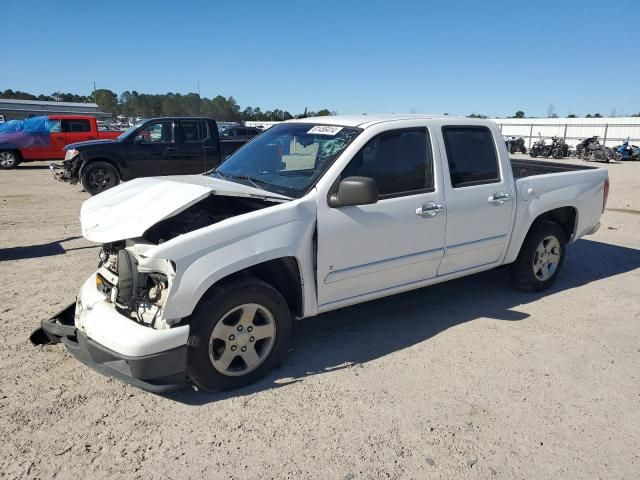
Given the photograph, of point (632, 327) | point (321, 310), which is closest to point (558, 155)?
point (632, 327)

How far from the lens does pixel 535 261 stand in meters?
5.26

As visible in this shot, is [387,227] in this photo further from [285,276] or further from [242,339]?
[242,339]

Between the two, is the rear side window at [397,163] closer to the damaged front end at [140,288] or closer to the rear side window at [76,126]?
the damaged front end at [140,288]

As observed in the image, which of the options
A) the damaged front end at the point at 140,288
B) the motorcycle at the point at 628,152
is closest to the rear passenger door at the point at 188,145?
the damaged front end at the point at 140,288

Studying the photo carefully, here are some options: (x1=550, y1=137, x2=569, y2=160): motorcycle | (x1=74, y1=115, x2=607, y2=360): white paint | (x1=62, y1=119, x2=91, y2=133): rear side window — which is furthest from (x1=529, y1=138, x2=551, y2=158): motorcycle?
(x1=74, y1=115, x2=607, y2=360): white paint

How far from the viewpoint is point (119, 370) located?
3000mm

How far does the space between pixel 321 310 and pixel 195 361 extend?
1.01 m

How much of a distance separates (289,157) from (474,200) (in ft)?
5.49

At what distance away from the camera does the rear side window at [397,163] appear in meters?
3.81

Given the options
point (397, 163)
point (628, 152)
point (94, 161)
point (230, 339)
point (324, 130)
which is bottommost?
point (628, 152)

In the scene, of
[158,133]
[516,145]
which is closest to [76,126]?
[158,133]

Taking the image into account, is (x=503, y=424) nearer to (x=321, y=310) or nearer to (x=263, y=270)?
(x=321, y=310)

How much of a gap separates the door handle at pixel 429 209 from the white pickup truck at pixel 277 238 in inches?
0.5

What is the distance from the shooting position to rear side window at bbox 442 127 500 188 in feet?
14.2
